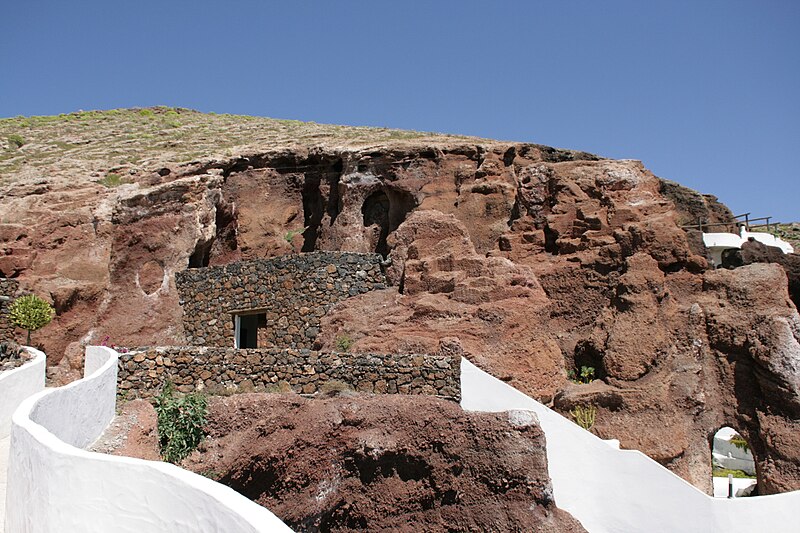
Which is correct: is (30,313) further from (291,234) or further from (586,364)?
(586,364)

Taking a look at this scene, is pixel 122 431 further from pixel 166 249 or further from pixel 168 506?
pixel 166 249

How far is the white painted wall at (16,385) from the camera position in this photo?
42.8 feet

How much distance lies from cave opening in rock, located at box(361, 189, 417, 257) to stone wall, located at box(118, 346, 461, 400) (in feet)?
26.0

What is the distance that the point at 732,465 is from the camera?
94.8ft

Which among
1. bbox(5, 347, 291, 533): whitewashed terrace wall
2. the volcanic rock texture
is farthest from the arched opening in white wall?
bbox(5, 347, 291, 533): whitewashed terrace wall

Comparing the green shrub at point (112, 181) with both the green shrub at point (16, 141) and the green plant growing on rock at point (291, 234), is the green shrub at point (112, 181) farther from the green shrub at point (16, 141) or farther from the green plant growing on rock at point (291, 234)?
the green shrub at point (16, 141)

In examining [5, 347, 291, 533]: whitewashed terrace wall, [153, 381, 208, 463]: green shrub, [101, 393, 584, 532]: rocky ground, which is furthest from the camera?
[101, 393, 584, 532]: rocky ground

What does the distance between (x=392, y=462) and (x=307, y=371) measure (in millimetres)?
2622

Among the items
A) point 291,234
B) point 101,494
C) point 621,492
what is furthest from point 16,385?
point 621,492

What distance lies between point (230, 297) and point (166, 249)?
2.57 meters

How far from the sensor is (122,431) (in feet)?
35.7

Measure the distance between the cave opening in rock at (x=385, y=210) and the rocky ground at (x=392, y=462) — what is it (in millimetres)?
9682

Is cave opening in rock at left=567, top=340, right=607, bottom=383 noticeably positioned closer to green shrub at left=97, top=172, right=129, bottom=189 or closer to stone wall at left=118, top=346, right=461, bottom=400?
stone wall at left=118, top=346, right=461, bottom=400

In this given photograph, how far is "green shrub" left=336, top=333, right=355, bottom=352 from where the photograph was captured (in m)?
15.3
